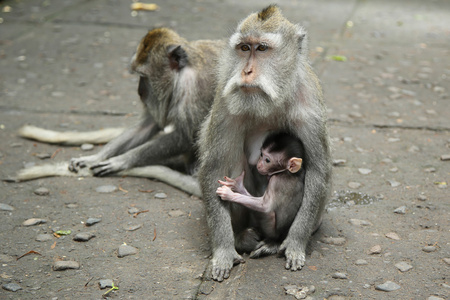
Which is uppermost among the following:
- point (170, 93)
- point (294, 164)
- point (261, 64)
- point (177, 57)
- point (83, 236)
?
point (261, 64)

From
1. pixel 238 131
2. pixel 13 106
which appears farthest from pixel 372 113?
pixel 13 106

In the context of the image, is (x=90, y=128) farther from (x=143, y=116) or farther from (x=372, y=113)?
(x=372, y=113)

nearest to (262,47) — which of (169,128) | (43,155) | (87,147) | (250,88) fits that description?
(250,88)

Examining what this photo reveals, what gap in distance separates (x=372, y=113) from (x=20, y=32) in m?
5.69

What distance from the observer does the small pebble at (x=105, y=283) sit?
3.48 m

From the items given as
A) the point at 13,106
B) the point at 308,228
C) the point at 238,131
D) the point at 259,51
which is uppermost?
the point at 259,51

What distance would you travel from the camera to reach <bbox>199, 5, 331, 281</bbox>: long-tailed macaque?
11.4 feet

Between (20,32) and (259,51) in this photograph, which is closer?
(259,51)

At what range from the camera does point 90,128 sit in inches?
237

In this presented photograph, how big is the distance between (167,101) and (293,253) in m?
2.00

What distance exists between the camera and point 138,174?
511cm

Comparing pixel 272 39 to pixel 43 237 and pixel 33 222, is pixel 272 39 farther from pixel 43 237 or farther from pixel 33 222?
pixel 33 222

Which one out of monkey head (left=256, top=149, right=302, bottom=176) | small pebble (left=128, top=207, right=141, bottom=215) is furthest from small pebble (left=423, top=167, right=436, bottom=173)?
small pebble (left=128, top=207, right=141, bottom=215)

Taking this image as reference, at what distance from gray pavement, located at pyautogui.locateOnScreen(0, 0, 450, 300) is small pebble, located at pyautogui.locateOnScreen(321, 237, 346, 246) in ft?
0.07
